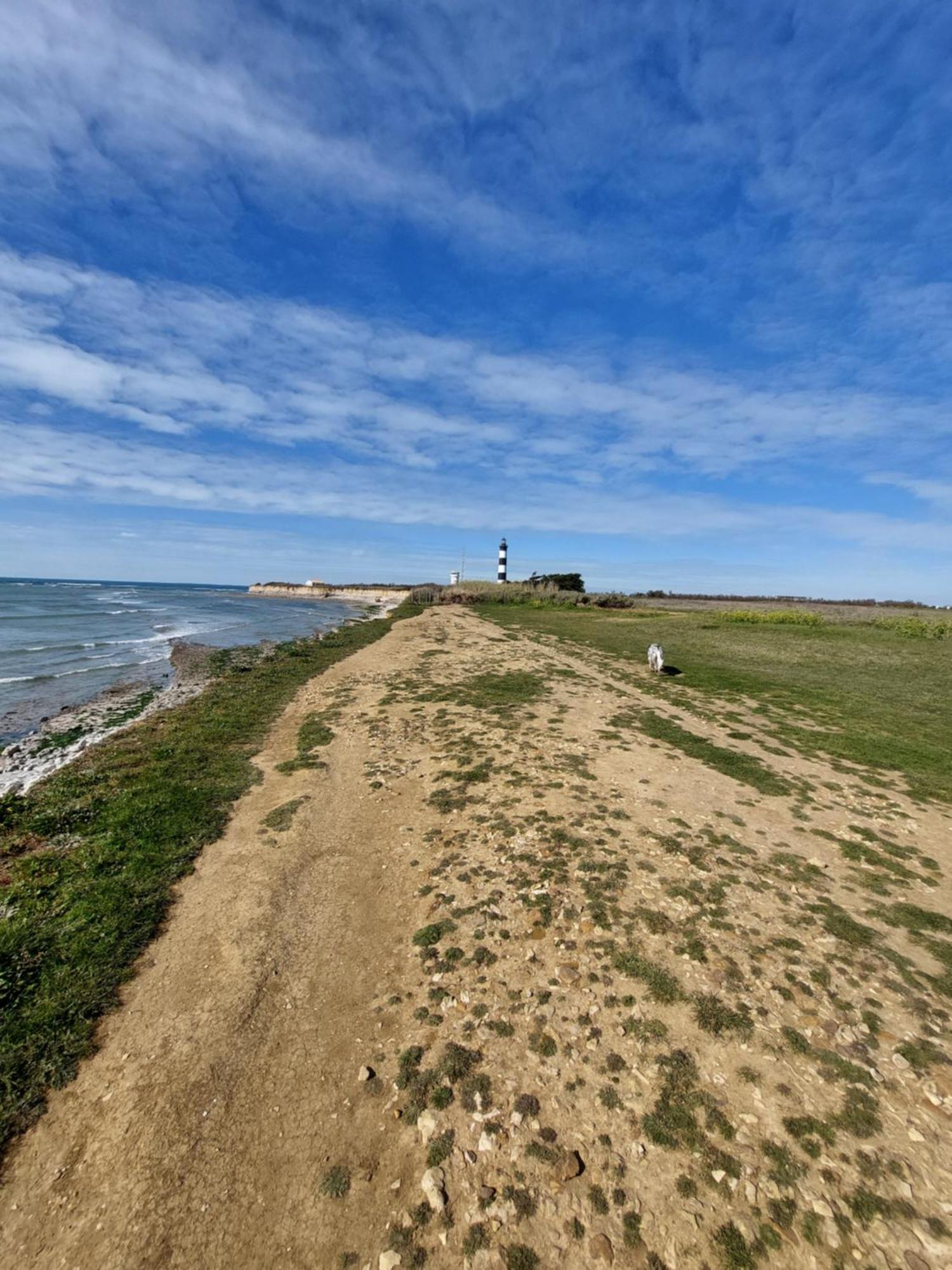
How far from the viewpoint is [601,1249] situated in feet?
12.2

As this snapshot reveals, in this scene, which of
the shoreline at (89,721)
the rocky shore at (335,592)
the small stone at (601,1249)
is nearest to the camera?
the small stone at (601,1249)

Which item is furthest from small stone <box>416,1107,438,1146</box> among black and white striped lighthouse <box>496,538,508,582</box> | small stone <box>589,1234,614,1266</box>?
black and white striped lighthouse <box>496,538,508,582</box>

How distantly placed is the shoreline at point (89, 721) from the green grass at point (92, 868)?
35.1 inches

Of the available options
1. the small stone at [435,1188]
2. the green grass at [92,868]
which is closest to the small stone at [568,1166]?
the small stone at [435,1188]

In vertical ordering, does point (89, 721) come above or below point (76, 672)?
below

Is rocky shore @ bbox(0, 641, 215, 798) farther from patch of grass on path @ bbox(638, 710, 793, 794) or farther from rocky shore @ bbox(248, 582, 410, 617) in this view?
rocky shore @ bbox(248, 582, 410, 617)

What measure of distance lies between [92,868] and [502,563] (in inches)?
2792

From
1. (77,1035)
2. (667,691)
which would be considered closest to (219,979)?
(77,1035)

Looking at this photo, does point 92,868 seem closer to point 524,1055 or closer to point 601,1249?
point 524,1055

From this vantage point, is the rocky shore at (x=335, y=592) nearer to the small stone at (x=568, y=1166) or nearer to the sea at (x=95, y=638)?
the sea at (x=95, y=638)

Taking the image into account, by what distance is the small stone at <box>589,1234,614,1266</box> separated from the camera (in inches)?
144

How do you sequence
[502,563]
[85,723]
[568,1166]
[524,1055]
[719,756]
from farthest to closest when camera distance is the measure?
[502,563] < [85,723] < [719,756] < [524,1055] < [568,1166]

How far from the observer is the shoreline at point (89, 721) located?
12406 millimetres

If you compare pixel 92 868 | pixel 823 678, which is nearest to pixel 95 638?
pixel 92 868
